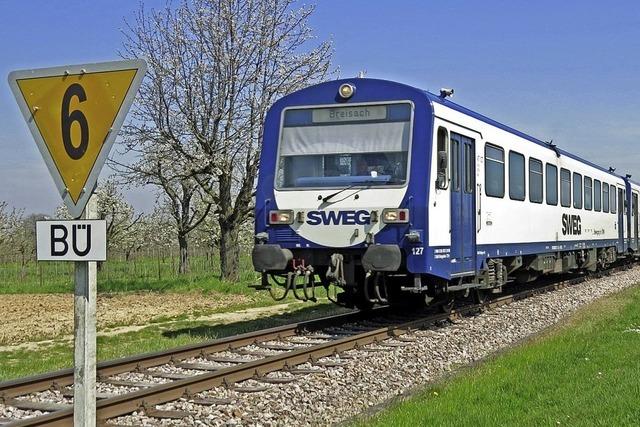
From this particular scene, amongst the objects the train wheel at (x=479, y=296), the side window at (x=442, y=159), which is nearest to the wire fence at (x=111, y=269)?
the train wheel at (x=479, y=296)

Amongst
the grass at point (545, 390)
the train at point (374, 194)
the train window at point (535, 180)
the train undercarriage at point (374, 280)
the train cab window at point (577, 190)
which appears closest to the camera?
the grass at point (545, 390)

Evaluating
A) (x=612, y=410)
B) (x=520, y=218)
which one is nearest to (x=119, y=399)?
(x=612, y=410)

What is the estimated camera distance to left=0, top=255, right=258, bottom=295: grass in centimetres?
2322

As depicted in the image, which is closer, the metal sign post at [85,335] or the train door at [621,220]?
the metal sign post at [85,335]

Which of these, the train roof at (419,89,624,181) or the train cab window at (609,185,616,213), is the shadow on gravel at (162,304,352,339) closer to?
the train roof at (419,89,624,181)

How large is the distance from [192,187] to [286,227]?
57.1ft

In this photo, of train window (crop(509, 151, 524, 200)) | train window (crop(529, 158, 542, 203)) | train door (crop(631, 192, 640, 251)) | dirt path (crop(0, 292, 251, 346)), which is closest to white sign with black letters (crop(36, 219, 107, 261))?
dirt path (crop(0, 292, 251, 346))

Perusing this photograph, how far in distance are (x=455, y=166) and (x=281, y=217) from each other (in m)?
2.86

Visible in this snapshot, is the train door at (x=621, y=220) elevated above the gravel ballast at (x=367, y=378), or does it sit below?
above

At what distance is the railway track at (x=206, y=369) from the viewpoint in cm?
738

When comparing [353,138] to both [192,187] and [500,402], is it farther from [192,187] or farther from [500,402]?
[192,187]

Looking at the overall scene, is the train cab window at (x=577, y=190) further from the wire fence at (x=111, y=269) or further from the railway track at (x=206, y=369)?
the wire fence at (x=111, y=269)

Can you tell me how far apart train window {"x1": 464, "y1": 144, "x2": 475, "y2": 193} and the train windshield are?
1920mm

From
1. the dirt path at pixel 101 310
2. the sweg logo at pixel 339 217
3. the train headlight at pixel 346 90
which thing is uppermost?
A: the train headlight at pixel 346 90
